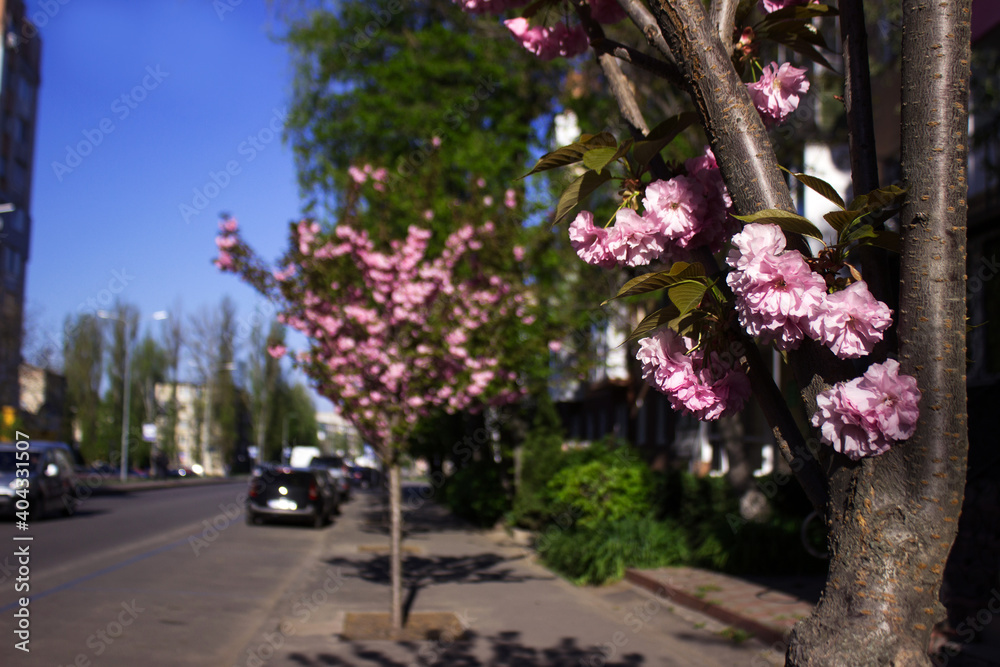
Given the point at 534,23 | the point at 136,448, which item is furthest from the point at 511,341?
the point at 136,448

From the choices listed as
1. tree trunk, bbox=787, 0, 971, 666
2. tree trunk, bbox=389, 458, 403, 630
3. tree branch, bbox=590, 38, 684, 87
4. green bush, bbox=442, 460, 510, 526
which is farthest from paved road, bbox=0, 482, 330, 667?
tree trunk, bbox=787, 0, 971, 666

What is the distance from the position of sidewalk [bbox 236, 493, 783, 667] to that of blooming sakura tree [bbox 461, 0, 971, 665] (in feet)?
18.1

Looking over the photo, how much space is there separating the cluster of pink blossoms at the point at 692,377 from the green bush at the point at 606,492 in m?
12.2

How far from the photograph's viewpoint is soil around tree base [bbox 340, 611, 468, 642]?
8.11m

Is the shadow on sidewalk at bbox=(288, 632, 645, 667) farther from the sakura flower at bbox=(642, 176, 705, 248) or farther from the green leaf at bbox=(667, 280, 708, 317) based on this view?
the green leaf at bbox=(667, 280, 708, 317)

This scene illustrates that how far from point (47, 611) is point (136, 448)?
59165mm

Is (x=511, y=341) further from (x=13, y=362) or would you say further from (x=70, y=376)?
(x=70, y=376)

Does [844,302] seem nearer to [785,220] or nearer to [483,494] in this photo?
[785,220]

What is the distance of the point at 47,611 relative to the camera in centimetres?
868

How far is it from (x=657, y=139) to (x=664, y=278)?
0.42 meters

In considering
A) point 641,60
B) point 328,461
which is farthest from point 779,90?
point 328,461

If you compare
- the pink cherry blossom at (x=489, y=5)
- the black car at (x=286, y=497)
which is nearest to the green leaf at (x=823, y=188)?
the pink cherry blossom at (x=489, y=5)

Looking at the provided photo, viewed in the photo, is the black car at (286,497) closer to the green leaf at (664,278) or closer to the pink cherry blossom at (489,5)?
the pink cherry blossom at (489,5)

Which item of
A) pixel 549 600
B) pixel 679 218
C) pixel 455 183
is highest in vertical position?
pixel 455 183
